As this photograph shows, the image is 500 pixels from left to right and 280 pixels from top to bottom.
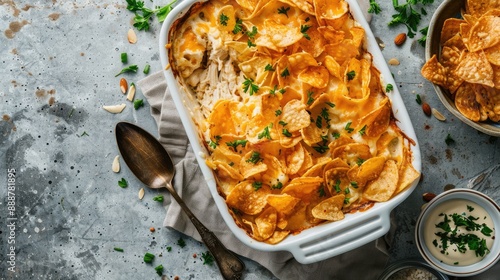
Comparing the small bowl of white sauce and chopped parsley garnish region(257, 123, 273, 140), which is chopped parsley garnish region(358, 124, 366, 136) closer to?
chopped parsley garnish region(257, 123, 273, 140)

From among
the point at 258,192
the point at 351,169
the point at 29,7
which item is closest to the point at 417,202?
the point at 351,169

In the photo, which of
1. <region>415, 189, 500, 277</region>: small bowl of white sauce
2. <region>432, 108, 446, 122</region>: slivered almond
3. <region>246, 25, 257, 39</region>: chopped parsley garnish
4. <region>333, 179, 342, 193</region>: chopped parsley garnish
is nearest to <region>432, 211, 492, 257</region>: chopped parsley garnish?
<region>415, 189, 500, 277</region>: small bowl of white sauce

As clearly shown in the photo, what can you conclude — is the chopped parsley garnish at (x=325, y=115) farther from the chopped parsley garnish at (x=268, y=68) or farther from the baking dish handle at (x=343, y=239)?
the baking dish handle at (x=343, y=239)

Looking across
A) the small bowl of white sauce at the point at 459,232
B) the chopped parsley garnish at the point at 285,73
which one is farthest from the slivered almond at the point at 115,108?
the small bowl of white sauce at the point at 459,232

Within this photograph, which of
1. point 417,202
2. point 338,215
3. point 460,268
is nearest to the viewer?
point 338,215

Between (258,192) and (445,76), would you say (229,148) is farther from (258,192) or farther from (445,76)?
(445,76)
